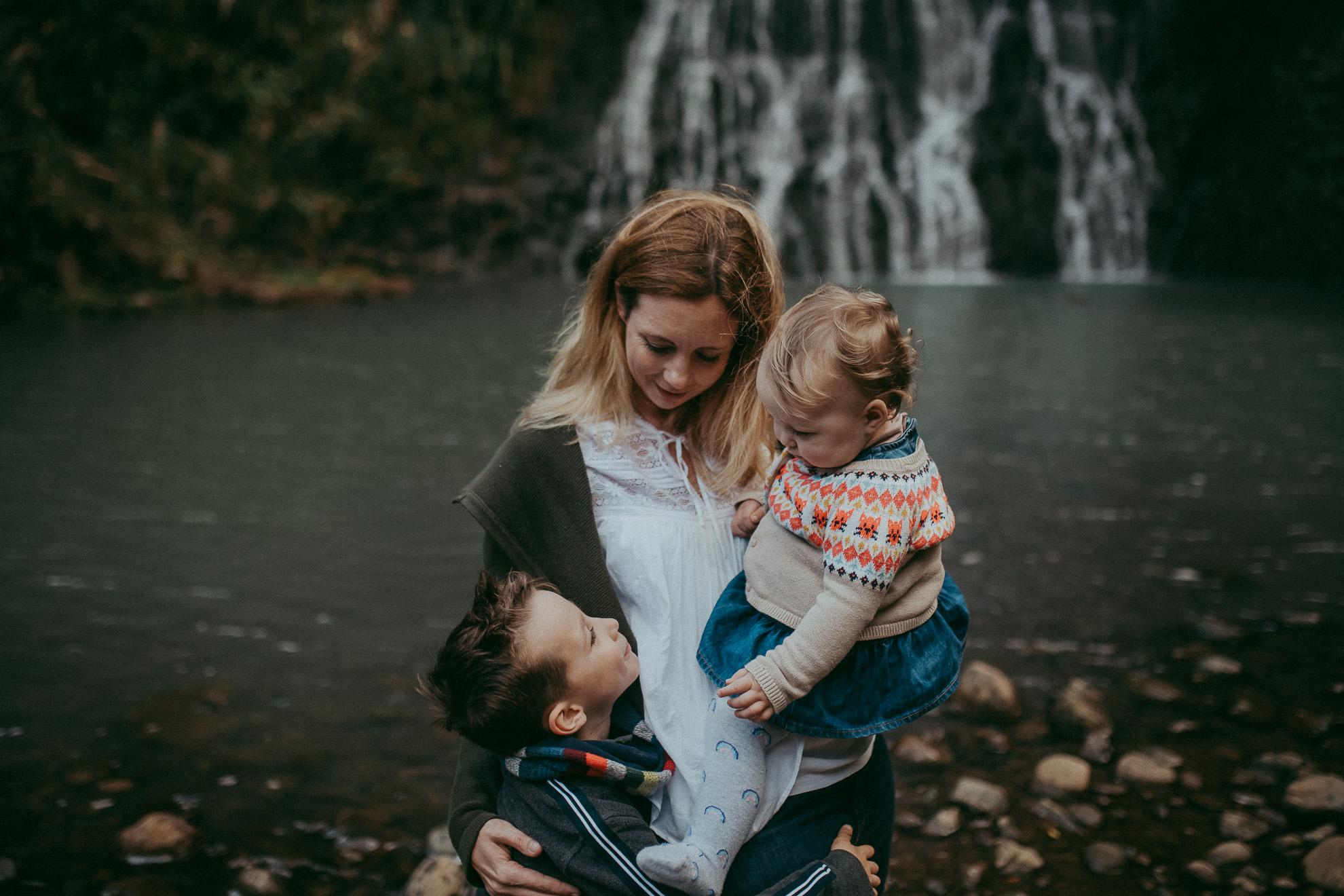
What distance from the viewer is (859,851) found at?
5.78 feet

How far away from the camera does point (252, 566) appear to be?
17.4 ft

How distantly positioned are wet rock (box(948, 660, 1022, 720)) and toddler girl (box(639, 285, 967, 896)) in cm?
211

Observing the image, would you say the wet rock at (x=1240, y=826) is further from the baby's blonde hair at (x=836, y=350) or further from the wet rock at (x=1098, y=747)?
the baby's blonde hair at (x=836, y=350)

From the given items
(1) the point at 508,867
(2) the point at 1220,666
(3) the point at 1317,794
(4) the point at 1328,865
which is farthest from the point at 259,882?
(2) the point at 1220,666

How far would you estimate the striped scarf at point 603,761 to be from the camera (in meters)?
1.70

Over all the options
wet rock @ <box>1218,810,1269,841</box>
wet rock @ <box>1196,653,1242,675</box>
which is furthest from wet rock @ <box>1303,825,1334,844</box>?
wet rock @ <box>1196,653,1242,675</box>

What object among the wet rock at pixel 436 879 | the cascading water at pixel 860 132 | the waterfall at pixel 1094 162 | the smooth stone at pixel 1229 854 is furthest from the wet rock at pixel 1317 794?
the waterfall at pixel 1094 162

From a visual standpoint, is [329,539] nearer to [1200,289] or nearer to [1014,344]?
[1014,344]

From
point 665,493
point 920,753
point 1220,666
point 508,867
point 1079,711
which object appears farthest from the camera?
point 1220,666

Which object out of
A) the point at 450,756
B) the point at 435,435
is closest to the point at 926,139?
the point at 435,435

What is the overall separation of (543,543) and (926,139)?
22.2 m

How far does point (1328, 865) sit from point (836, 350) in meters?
A: 2.32

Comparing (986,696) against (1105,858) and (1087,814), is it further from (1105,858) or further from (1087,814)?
(1105,858)

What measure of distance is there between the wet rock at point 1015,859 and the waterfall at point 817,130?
18.4m
